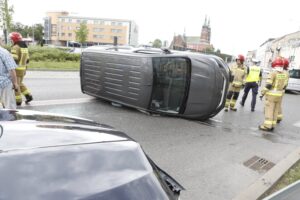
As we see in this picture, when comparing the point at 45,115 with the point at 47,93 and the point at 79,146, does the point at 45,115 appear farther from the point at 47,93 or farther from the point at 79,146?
the point at 47,93

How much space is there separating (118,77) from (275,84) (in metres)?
3.87

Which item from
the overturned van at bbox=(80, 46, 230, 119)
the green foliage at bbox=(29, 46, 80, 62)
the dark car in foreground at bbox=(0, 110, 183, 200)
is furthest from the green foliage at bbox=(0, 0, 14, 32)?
the dark car in foreground at bbox=(0, 110, 183, 200)

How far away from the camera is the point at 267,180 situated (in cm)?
406

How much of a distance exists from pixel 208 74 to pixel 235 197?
3.86 metres

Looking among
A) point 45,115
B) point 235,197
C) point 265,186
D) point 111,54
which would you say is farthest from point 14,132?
point 111,54

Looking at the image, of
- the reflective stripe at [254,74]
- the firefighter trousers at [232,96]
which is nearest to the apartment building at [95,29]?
the reflective stripe at [254,74]

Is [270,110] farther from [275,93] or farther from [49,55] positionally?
[49,55]

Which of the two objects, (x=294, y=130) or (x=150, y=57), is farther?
(x=294, y=130)

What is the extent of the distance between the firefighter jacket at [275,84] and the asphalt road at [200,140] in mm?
968

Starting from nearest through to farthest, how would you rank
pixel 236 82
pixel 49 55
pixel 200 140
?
pixel 200 140 → pixel 236 82 → pixel 49 55

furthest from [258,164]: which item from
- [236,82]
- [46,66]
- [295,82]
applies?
[46,66]

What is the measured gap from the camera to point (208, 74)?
6.91 m

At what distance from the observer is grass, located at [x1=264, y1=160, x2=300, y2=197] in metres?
3.97

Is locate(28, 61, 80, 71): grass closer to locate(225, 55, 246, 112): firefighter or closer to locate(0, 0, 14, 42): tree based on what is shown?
locate(0, 0, 14, 42): tree
